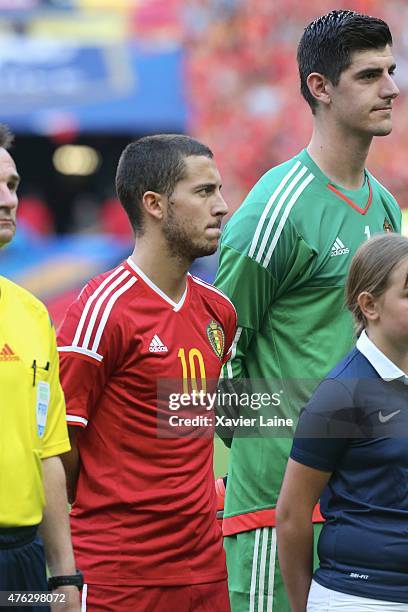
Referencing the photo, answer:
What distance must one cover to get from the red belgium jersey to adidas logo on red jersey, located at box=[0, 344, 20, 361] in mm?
417

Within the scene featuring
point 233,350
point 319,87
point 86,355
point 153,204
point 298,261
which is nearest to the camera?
point 86,355

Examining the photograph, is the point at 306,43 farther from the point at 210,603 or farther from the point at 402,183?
the point at 402,183

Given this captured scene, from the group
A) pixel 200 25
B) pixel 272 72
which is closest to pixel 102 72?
pixel 200 25

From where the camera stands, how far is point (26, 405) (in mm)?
3520

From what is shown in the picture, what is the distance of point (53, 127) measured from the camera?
27078 mm

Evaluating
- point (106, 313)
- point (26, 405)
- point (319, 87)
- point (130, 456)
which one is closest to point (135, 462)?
point (130, 456)

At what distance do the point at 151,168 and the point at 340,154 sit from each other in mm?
675

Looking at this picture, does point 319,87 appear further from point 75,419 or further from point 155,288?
point 75,419

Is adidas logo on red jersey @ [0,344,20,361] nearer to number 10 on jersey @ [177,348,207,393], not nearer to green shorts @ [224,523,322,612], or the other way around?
number 10 on jersey @ [177,348,207,393]

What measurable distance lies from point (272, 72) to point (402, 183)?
12.2 feet

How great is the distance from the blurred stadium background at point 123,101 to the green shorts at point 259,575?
15.3m

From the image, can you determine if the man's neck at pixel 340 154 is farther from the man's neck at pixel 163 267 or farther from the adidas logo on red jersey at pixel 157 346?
the adidas logo on red jersey at pixel 157 346

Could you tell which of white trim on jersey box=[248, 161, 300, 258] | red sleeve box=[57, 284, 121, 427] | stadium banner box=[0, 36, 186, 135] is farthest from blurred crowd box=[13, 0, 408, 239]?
red sleeve box=[57, 284, 121, 427]

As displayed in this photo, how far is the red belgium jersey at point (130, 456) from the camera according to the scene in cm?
395
